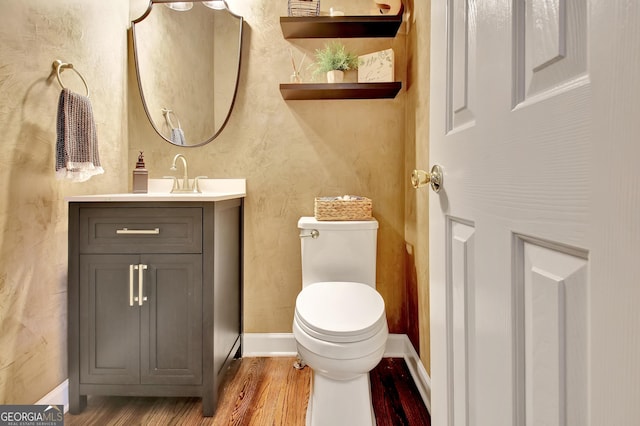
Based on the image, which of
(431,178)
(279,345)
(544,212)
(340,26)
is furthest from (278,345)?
(544,212)

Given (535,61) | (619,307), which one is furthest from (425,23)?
(619,307)

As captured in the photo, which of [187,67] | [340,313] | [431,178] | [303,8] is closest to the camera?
[431,178]

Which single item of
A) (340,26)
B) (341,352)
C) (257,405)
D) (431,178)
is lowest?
(257,405)

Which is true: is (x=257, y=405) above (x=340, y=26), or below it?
below

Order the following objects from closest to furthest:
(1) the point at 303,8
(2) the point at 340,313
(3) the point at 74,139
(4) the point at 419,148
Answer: (2) the point at 340,313 < (3) the point at 74,139 < (4) the point at 419,148 < (1) the point at 303,8

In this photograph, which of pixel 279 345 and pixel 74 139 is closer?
pixel 74 139

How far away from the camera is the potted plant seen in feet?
6.45

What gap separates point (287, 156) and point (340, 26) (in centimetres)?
75

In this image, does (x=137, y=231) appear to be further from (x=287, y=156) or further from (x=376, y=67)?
(x=376, y=67)

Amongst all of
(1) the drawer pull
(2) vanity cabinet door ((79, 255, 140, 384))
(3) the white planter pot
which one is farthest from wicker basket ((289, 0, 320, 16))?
(2) vanity cabinet door ((79, 255, 140, 384))

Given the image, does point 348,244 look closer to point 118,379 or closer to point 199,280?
point 199,280

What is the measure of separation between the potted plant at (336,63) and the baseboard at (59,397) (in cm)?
192

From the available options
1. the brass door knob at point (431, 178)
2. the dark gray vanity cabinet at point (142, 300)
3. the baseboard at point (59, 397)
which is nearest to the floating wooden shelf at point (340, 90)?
the dark gray vanity cabinet at point (142, 300)

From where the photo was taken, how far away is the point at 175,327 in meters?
1.52
